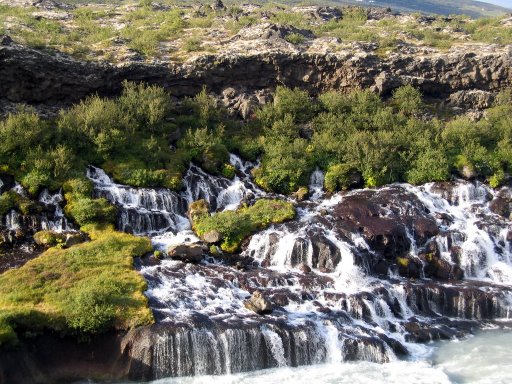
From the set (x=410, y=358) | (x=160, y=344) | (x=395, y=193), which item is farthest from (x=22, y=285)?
(x=395, y=193)

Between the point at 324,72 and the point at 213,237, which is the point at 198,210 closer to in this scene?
the point at 213,237

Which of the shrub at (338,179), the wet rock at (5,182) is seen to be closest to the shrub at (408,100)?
the shrub at (338,179)

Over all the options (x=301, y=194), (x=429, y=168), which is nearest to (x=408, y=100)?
(x=429, y=168)

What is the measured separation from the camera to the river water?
1981 cm

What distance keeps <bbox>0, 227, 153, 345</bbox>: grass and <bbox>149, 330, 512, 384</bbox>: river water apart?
3411mm

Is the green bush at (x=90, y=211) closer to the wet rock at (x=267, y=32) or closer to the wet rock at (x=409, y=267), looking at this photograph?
the wet rock at (x=409, y=267)

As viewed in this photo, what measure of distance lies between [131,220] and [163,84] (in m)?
17.1

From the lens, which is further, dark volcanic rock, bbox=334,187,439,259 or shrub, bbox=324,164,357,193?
shrub, bbox=324,164,357,193

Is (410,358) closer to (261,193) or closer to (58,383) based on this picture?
(58,383)

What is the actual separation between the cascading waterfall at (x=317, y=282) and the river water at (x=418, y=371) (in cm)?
45

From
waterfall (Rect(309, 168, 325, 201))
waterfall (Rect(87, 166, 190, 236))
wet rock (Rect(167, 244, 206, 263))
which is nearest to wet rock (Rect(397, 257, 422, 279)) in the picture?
waterfall (Rect(309, 168, 325, 201))

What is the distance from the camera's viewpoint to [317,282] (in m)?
25.7

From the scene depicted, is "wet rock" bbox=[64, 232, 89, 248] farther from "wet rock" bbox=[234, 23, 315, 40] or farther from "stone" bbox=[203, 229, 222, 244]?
"wet rock" bbox=[234, 23, 315, 40]

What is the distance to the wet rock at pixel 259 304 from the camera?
73.9 feet
